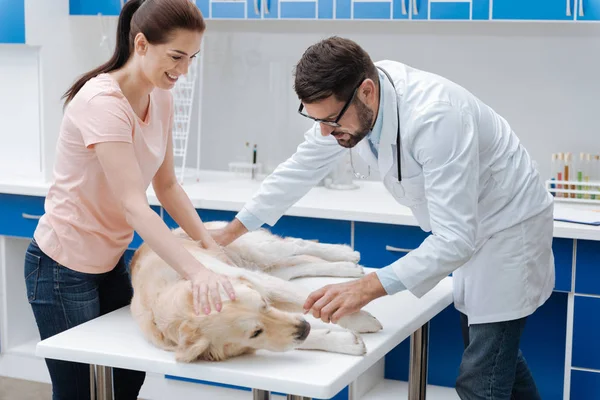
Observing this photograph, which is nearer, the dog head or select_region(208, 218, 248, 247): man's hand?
the dog head

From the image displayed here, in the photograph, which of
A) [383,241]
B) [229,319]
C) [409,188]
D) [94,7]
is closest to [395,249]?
[383,241]

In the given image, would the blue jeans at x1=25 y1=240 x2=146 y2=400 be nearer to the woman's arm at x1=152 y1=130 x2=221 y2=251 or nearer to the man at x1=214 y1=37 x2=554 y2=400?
the woman's arm at x1=152 y1=130 x2=221 y2=251

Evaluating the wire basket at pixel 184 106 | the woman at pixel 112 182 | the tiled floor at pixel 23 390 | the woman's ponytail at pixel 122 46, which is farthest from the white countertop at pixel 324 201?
the woman's ponytail at pixel 122 46

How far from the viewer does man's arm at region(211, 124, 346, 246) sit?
2.19 m

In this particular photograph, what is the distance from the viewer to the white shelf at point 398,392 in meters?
3.11

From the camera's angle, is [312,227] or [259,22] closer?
[312,227]

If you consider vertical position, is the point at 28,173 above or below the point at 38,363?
above

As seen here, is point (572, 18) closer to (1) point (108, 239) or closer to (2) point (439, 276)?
(2) point (439, 276)

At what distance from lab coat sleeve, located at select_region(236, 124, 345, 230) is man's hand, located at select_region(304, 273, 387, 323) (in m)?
0.52

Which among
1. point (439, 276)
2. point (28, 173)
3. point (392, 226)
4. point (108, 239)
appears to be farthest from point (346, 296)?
point (28, 173)

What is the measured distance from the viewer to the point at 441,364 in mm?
3221

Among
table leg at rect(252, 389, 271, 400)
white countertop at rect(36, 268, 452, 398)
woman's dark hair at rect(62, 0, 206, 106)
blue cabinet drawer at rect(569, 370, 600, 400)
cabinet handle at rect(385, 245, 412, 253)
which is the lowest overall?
blue cabinet drawer at rect(569, 370, 600, 400)

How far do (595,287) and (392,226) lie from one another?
714 mm

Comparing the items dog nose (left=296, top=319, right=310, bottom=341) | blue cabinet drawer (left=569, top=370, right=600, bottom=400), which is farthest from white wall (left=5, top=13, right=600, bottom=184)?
dog nose (left=296, top=319, right=310, bottom=341)
